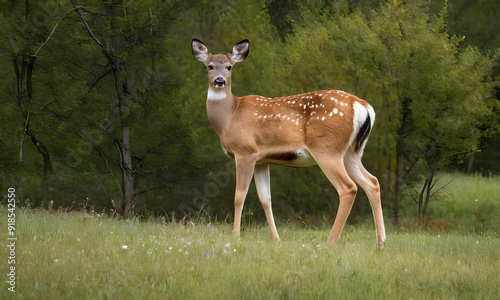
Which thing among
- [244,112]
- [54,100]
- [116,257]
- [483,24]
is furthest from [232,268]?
[483,24]

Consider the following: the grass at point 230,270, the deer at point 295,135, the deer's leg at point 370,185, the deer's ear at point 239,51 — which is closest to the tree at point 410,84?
the deer's ear at point 239,51

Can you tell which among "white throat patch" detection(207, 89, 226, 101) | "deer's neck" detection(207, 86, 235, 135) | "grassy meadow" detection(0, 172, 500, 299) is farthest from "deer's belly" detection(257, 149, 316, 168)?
"grassy meadow" detection(0, 172, 500, 299)

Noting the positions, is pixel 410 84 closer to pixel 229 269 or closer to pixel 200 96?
pixel 200 96

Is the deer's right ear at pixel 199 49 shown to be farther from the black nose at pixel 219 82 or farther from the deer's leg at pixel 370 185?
the deer's leg at pixel 370 185

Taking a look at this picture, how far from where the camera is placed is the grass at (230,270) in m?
4.91

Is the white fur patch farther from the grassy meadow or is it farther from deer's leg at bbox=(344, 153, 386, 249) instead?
the grassy meadow

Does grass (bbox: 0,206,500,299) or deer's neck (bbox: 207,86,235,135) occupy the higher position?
deer's neck (bbox: 207,86,235,135)

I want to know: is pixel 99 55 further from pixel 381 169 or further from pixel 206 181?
pixel 381 169

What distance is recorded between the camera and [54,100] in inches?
575

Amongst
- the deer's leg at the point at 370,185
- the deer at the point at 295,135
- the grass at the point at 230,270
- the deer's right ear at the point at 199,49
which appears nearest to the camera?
the grass at the point at 230,270

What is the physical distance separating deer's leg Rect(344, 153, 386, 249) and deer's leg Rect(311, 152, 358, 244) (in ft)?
0.95

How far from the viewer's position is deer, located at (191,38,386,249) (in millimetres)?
7680

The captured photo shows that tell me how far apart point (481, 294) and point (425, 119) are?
796 centimetres

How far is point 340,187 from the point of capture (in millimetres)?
7605
